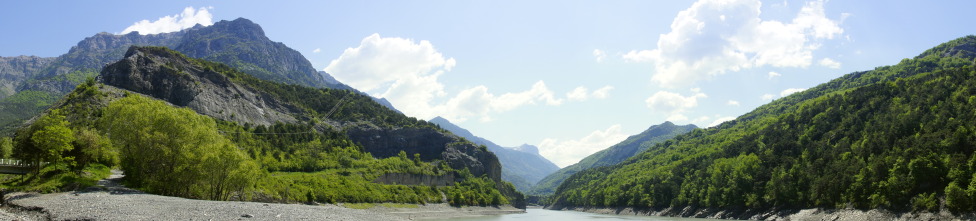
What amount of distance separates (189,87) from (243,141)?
3574 centimetres

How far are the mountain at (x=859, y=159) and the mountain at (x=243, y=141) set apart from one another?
64.1 metres

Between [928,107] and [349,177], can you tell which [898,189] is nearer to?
[928,107]

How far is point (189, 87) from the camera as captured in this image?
14162cm

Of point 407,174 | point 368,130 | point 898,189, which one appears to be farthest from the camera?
point 368,130

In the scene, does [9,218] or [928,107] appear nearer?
[9,218]

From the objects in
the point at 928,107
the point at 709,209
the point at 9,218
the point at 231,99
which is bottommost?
the point at 709,209

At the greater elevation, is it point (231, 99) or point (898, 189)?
point (231, 99)

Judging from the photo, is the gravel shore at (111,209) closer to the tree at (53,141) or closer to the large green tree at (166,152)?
the tree at (53,141)

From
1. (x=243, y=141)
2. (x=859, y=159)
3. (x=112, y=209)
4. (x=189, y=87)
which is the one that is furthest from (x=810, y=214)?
(x=189, y=87)

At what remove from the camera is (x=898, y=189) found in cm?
7331

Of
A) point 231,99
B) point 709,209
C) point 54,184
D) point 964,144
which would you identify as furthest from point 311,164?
point 964,144

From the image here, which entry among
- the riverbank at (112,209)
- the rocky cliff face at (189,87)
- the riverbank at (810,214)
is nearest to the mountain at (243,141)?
the rocky cliff face at (189,87)

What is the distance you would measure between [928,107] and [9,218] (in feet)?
387

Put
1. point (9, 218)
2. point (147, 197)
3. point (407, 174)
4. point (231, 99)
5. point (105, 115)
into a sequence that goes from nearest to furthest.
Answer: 1. point (9, 218)
2. point (147, 197)
3. point (105, 115)
4. point (407, 174)
5. point (231, 99)
